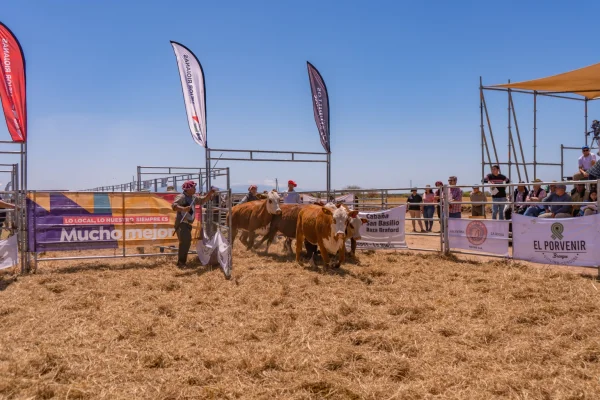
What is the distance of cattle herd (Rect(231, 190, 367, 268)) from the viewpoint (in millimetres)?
8266

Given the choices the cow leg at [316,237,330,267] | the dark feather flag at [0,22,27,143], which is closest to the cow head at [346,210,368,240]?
the cow leg at [316,237,330,267]

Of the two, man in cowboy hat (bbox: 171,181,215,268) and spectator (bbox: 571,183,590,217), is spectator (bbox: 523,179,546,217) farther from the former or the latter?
man in cowboy hat (bbox: 171,181,215,268)

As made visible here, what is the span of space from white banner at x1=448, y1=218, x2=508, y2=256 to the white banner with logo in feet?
3.63

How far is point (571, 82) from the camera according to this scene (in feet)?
34.4

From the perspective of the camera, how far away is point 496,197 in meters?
11.1

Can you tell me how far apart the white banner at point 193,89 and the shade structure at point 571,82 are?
22.2ft

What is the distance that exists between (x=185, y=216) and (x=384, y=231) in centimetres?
425

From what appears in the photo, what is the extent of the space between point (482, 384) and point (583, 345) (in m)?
1.32

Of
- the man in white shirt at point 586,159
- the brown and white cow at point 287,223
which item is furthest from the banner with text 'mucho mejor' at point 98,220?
the man in white shirt at point 586,159

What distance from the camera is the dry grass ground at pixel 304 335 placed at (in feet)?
11.8

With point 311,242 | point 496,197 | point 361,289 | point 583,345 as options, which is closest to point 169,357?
point 361,289

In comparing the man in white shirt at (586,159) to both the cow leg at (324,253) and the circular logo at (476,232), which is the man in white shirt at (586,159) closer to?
the circular logo at (476,232)

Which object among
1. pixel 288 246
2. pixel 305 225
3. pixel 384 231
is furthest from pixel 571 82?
pixel 288 246

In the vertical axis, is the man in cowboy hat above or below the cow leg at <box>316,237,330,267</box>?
above
